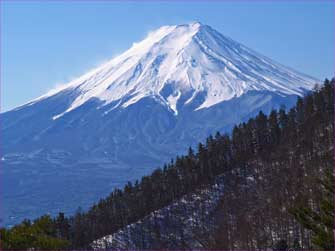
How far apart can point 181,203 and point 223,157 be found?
640 cm

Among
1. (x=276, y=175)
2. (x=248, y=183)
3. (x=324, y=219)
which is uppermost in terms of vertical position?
(x=248, y=183)

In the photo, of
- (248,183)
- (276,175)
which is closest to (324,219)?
(276,175)

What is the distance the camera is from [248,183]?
47438mm

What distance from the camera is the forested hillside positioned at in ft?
118

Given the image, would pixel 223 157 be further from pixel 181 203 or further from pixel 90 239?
pixel 90 239

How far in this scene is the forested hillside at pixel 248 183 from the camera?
3591cm

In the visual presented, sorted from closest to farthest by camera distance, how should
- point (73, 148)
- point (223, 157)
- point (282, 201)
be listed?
point (282, 201)
point (223, 157)
point (73, 148)

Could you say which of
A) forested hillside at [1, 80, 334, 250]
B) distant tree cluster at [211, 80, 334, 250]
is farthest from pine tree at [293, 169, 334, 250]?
forested hillside at [1, 80, 334, 250]

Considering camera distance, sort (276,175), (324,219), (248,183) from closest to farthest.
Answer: (324,219) → (276,175) → (248,183)

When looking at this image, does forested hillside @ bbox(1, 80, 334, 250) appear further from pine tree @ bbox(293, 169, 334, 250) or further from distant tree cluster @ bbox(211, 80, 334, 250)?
pine tree @ bbox(293, 169, 334, 250)

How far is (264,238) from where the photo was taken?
112ft

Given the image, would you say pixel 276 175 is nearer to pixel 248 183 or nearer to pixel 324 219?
pixel 248 183

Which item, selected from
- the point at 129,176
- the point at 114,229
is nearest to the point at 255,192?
the point at 114,229

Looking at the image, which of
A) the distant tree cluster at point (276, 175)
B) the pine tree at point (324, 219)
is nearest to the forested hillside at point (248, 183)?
the distant tree cluster at point (276, 175)
